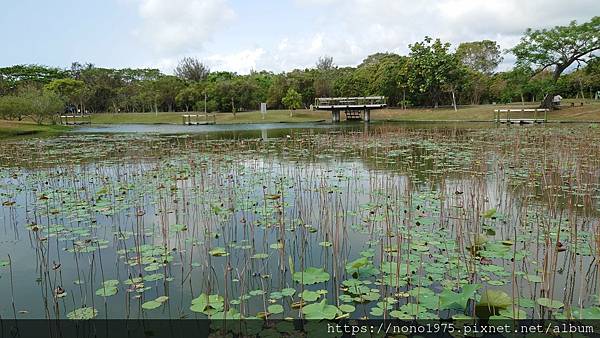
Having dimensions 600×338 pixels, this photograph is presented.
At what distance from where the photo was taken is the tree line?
3934cm

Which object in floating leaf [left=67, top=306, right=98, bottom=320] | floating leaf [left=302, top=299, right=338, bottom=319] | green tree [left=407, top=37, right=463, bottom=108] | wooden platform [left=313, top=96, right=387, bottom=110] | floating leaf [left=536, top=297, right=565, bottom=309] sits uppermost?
green tree [left=407, top=37, right=463, bottom=108]

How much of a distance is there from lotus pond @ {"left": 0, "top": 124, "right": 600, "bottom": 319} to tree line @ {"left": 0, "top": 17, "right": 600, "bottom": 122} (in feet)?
Result: 105

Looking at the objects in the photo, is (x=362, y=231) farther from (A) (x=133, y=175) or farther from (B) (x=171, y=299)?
(A) (x=133, y=175)

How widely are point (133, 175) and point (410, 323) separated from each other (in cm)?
972

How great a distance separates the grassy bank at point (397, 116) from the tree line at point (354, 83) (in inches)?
85.6

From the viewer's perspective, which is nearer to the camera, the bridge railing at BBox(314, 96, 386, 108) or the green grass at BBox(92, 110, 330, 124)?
the bridge railing at BBox(314, 96, 386, 108)

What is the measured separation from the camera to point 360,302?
4359 millimetres

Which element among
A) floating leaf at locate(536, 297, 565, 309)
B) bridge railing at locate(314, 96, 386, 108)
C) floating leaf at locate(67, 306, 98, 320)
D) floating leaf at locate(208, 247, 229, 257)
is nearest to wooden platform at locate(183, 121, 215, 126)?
bridge railing at locate(314, 96, 386, 108)

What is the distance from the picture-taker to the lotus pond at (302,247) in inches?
170

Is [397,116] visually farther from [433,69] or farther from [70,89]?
[70,89]

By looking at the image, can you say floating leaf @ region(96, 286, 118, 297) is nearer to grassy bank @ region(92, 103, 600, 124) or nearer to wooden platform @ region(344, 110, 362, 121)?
grassy bank @ region(92, 103, 600, 124)

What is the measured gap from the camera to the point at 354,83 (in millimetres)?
60688

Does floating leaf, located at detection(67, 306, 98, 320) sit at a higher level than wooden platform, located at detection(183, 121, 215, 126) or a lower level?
lower

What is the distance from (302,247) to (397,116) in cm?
4702
